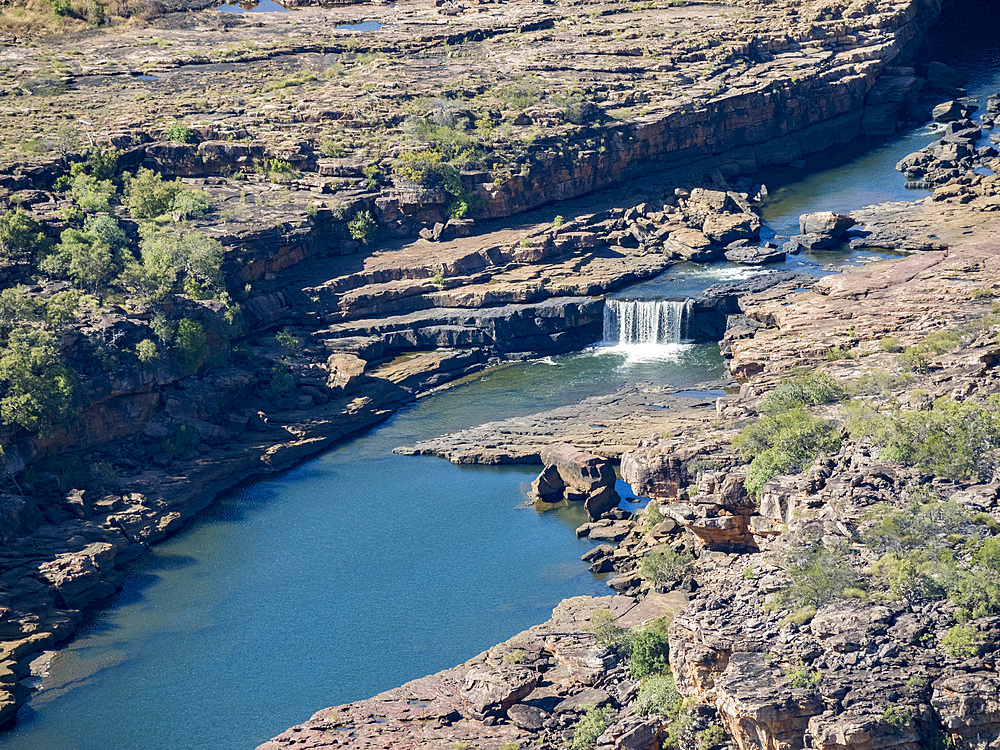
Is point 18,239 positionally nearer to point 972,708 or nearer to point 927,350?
point 927,350

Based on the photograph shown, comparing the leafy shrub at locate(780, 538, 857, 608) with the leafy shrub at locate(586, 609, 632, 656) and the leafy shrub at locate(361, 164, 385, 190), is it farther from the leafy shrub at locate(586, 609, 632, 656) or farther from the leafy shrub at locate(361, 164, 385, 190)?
the leafy shrub at locate(361, 164, 385, 190)

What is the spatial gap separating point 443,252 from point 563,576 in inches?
1812

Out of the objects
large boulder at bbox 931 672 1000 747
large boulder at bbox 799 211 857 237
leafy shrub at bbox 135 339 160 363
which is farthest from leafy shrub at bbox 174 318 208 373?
large boulder at bbox 931 672 1000 747

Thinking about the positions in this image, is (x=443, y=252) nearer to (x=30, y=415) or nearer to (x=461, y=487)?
(x=461, y=487)

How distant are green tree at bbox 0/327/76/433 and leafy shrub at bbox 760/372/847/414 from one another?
42.2 m

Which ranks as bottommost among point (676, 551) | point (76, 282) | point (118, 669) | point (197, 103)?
point (118, 669)

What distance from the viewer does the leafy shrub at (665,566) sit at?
73000 mm

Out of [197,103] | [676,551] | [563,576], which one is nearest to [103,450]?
[563,576]

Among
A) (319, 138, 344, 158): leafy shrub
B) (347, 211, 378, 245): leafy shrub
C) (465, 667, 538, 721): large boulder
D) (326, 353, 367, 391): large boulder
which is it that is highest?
(319, 138, 344, 158): leafy shrub

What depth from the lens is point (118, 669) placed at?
76.2 meters

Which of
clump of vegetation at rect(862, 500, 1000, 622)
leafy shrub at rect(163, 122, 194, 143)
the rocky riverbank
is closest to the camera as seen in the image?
the rocky riverbank

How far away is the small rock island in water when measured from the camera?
59.9 metres

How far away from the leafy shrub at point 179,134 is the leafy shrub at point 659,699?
79.2m

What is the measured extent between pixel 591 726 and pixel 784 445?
61.4ft
